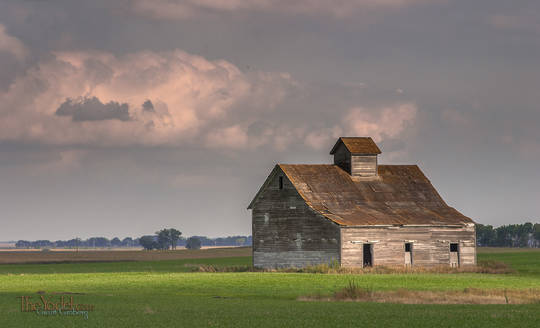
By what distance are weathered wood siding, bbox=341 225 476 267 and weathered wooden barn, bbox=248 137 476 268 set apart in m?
0.07

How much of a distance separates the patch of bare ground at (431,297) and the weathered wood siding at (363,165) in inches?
1115

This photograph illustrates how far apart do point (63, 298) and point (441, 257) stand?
35676mm

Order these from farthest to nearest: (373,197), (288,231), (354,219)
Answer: (373,197) → (288,231) → (354,219)

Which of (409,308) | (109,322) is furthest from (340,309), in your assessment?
(109,322)

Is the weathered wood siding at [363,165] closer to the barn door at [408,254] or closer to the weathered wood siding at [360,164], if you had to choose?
the weathered wood siding at [360,164]

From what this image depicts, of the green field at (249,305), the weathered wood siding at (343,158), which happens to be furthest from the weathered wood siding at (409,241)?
the weathered wood siding at (343,158)

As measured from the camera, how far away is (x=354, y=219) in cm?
6800

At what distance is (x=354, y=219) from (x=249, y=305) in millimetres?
28526

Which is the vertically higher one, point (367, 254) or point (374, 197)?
point (374, 197)

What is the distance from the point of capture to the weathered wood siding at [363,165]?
75250mm

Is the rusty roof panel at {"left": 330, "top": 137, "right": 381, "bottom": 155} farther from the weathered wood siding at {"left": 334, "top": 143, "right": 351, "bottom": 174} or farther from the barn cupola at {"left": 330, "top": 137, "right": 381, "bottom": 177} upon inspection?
the weathered wood siding at {"left": 334, "top": 143, "right": 351, "bottom": 174}

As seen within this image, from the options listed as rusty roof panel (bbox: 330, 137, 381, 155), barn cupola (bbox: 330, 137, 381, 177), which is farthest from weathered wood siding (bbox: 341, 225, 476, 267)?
rusty roof panel (bbox: 330, 137, 381, 155)

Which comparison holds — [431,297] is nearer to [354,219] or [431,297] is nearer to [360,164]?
[354,219]

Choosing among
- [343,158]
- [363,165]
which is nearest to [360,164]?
[363,165]
